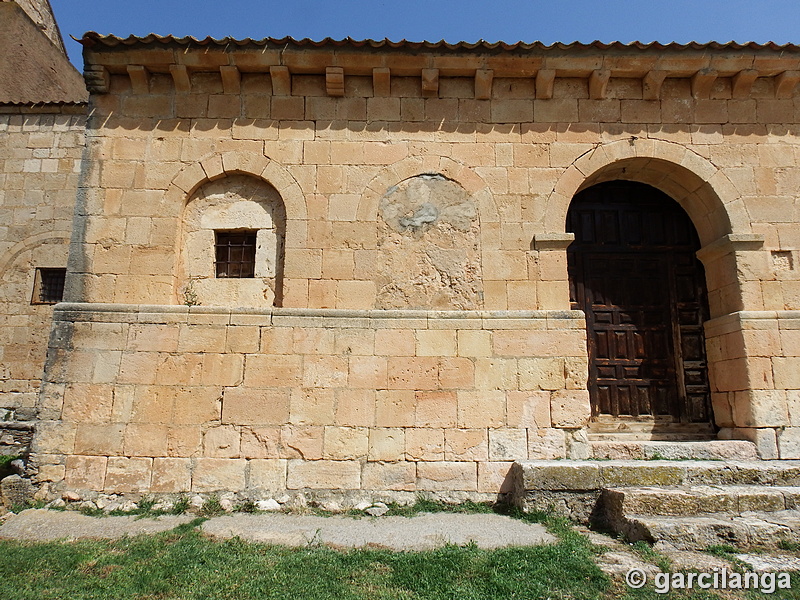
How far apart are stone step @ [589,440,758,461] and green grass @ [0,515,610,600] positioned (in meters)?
1.58

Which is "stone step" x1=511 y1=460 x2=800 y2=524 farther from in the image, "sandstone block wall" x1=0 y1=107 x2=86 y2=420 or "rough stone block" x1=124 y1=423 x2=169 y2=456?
"sandstone block wall" x1=0 y1=107 x2=86 y2=420

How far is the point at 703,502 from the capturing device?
15.1 feet

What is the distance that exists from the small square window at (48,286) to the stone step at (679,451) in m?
9.02

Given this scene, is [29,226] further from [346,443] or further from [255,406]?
[346,443]

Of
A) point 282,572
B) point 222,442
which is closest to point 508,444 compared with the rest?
point 282,572

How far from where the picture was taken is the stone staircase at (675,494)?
4238mm

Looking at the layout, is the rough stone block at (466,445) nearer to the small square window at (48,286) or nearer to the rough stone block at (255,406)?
the rough stone block at (255,406)

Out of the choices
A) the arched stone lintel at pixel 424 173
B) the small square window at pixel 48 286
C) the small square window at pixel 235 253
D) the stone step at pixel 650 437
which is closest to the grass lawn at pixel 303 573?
the stone step at pixel 650 437

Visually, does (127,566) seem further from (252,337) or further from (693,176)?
(693,176)

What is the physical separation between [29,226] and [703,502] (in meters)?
10.8

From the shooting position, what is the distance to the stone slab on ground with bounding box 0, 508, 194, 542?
4762 mm

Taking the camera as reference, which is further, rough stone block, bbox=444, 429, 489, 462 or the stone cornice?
the stone cornice

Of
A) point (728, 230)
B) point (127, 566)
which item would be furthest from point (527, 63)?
point (127, 566)

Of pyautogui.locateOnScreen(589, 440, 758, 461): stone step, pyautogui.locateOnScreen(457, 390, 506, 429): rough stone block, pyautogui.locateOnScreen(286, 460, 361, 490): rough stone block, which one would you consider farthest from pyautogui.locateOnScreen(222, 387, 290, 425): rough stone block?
pyautogui.locateOnScreen(589, 440, 758, 461): stone step
